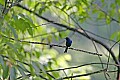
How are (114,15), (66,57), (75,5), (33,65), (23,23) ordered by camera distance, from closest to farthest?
1. (33,65)
2. (23,23)
3. (75,5)
4. (114,15)
5. (66,57)

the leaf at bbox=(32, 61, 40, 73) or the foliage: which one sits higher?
the foliage

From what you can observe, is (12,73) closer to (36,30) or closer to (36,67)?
(36,67)

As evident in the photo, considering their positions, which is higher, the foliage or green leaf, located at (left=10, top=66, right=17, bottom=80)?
the foliage

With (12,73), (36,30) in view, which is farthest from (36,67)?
(36,30)

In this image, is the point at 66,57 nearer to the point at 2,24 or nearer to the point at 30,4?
the point at 30,4

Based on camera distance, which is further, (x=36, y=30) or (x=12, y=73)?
(x=36, y=30)

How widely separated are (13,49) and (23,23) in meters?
0.14

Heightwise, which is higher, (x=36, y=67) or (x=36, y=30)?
(x=36, y=30)

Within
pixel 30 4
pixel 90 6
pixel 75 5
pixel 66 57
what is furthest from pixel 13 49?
pixel 66 57

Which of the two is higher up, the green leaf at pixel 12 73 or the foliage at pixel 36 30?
the foliage at pixel 36 30

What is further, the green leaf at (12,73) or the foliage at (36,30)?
the foliage at (36,30)

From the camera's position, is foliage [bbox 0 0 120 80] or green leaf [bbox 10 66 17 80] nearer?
green leaf [bbox 10 66 17 80]

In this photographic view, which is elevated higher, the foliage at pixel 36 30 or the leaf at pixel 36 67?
the foliage at pixel 36 30

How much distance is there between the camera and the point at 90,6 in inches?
71.6
